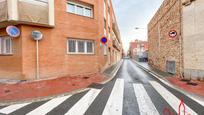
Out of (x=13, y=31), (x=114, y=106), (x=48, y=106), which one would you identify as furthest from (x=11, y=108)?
(x=13, y=31)

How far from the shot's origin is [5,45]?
9.20 m

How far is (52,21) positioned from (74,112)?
291 inches

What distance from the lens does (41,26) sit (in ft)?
28.8

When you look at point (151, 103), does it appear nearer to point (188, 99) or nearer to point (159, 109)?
point (159, 109)

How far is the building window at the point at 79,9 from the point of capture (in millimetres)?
10572

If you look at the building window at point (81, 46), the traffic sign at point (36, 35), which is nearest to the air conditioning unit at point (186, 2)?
the building window at point (81, 46)

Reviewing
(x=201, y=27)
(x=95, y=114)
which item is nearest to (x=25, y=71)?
(x=95, y=114)

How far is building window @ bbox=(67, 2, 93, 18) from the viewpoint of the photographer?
34.7ft

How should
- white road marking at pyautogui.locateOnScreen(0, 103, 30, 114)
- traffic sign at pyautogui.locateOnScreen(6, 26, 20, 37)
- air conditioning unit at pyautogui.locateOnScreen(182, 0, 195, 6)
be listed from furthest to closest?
air conditioning unit at pyautogui.locateOnScreen(182, 0, 195, 6), traffic sign at pyautogui.locateOnScreen(6, 26, 20, 37), white road marking at pyautogui.locateOnScreen(0, 103, 30, 114)

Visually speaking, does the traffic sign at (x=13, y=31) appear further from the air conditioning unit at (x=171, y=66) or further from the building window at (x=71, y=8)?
the air conditioning unit at (x=171, y=66)

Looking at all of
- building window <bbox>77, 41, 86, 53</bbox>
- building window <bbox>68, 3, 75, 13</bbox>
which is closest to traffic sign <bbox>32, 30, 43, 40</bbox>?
building window <bbox>77, 41, 86, 53</bbox>

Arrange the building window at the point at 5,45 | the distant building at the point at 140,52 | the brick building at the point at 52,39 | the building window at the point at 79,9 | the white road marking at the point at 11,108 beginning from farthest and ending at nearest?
the distant building at the point at 140,52, the building window at the point at 79,9, the building window at the point at 5,45, the brick building at the point at 52,39, the white road marking at the point at 11,108

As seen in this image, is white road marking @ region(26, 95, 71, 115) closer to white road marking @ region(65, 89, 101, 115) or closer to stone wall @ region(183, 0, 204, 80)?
white road marking @ region(65, 89, 101, 115)

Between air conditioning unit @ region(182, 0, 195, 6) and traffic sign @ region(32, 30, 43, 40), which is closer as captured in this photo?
air conditioning unit @ region(182, 0, 195, 6)
